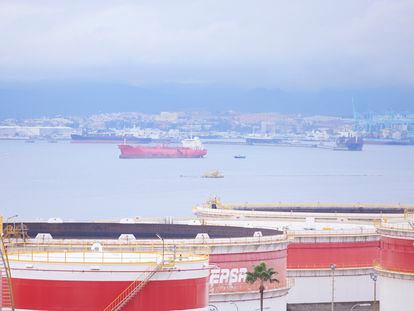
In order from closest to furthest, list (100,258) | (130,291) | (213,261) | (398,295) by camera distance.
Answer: (130,291)
(100,258)
(213,261)
(398,295)

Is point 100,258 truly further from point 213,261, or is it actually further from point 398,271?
point 398,271

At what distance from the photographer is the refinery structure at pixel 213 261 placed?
4059 cm

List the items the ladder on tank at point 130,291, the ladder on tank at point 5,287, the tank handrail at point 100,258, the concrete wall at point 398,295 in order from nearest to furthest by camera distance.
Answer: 1. the ladder on tank at point 5,287
2. the ladder on tank at point 130,291
3. the tank handrail at point 100,258
4. the concrete wall at point 398,295

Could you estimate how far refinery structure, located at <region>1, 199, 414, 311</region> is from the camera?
40594 millimetres

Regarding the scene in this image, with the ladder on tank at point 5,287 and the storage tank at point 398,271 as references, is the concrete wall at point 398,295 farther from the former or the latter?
the ladder on tank at point 5,287

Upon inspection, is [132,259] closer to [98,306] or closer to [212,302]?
[98,306]

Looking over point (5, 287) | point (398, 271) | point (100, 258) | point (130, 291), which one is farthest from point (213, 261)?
point (5, 287)

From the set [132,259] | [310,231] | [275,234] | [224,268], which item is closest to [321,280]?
[310,231]

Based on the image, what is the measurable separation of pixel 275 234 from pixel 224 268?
18.9 ft

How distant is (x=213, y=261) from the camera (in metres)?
56.1

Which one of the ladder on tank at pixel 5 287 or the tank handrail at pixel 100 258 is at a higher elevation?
the tank handrail at pixel 100 258

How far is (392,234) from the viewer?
2359 inches

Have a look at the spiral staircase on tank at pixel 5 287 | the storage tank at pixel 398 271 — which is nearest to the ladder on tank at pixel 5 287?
the spiral staircase on tank at pixel 5 287

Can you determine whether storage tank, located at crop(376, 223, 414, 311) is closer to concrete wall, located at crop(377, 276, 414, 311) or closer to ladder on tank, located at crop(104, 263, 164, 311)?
concrete wall, located at crop(377, 276, 414, 311)
